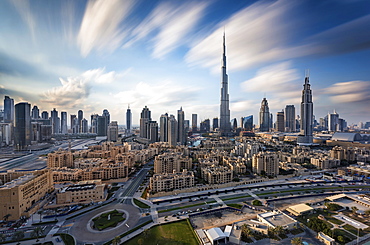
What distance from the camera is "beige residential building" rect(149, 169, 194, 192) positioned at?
22.0 m

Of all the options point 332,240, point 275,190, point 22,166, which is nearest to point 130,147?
point 22,166

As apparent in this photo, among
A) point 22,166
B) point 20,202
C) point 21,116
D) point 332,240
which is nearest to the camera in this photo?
point 332,240

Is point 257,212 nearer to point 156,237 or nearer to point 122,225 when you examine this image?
point 156,237

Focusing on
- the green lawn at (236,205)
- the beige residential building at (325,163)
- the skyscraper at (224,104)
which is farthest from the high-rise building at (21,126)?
the skyscraper at (224,104)

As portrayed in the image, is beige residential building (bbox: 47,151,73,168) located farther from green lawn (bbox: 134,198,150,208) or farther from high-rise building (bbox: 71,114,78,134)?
high-rise building (bbox: 71,114,78,134)

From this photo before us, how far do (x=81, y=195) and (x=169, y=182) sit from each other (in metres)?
9.43

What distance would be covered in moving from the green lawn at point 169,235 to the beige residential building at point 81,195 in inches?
327

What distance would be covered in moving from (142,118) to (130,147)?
1541 inches

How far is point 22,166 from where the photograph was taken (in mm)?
36062

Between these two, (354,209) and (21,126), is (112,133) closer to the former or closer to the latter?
(21,126)

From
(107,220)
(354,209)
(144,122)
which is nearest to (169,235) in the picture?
(107,220)

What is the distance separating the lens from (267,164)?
29156mm

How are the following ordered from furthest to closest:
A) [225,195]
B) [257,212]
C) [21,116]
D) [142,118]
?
[142,118], [21,116], [225,195], [257,212]

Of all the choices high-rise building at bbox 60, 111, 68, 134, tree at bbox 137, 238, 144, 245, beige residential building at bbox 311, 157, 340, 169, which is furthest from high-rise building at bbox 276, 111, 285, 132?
high-rise building at bbox 60, 111, 68, 134
